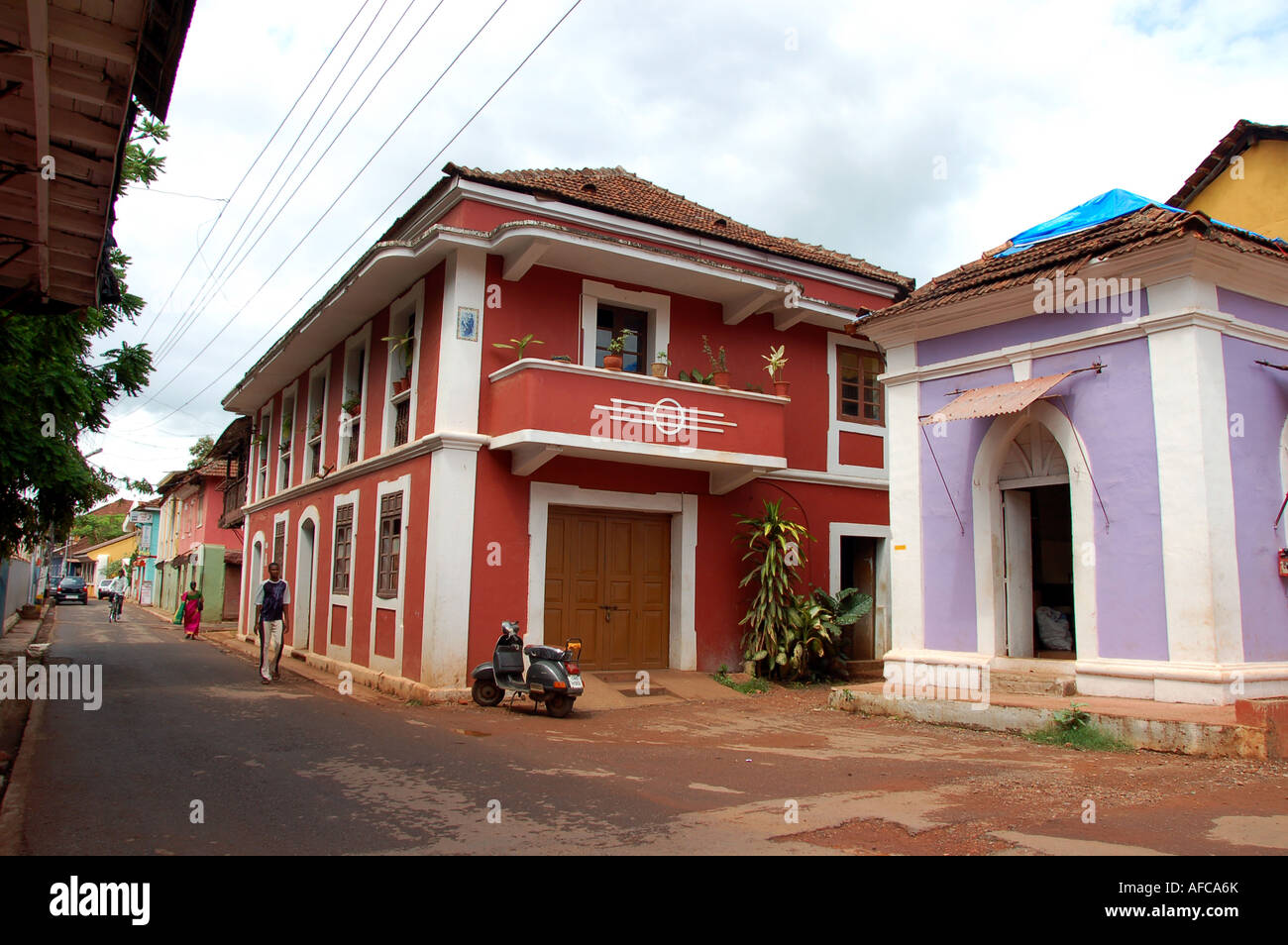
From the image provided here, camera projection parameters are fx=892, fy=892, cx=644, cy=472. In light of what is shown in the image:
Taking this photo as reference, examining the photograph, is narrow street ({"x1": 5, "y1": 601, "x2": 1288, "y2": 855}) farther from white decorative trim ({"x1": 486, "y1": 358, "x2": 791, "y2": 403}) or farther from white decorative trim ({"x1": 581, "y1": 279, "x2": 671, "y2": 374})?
white decorative trim ({"x1": 581, "y1": 279, "x2": 671, "y2": 374})

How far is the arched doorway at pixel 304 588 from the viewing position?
1892cm

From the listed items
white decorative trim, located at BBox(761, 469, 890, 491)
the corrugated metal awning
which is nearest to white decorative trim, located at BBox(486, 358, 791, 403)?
white decorative trim, located at BBox(761, 469, 890, 491)

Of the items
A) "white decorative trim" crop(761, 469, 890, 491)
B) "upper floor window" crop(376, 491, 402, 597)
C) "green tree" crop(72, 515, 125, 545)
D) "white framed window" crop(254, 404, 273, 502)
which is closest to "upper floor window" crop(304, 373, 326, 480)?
"white framed window" crop(254, 404, 273, 502)

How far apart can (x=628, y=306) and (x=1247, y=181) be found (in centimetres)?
983

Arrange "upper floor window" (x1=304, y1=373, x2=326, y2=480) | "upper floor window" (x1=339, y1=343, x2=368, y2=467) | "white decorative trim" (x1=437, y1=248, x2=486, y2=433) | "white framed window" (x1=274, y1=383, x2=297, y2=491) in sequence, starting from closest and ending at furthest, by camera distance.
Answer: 1. "white decorative trim" (x1=437, y1=248, x2=486, y2=433)
2. "upper floor window" (x1=339, y1=343, x2=368, y2=467)
3. "upper floor window" (x1=304, y1=373, x2=326, y2=480)
4. "white framed window" (x1=274, y1=383, x2=297, y2=491)

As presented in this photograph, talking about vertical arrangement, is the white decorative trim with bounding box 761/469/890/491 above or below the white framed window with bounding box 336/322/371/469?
below

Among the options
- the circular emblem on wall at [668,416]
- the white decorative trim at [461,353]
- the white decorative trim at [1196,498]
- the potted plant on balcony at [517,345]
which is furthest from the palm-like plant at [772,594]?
the white decorative trim at [1196,498]

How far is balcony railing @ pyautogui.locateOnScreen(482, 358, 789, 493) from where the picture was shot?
12031 mm

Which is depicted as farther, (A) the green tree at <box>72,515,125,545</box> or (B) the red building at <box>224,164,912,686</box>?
(A) the green tree at <box>72,515,125,545</box>

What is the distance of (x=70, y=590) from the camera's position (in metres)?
50.1

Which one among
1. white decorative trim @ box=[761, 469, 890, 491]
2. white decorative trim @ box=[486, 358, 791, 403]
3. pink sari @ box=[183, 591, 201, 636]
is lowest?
pink sari @ box=[183, 591, 201, 636]

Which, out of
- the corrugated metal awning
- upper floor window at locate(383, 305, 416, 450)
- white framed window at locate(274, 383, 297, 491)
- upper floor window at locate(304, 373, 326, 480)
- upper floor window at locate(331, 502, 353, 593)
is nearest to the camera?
the corrugated metal awning

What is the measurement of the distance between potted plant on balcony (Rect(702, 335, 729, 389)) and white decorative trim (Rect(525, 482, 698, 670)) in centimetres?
193
